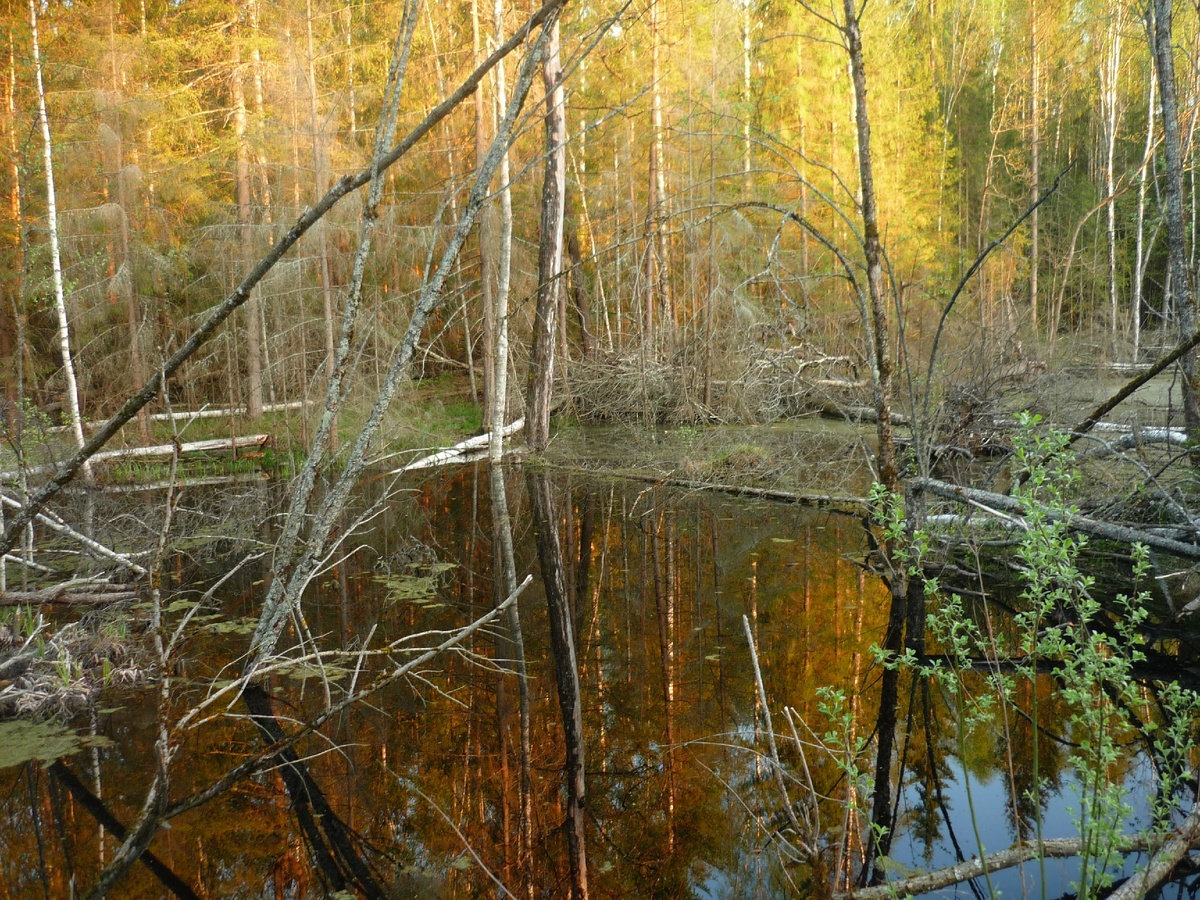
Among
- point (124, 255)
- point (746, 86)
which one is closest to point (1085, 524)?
point (124, 255)

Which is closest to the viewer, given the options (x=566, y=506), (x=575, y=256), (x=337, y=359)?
(x=337, y=359)

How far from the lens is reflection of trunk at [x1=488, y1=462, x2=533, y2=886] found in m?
3.20

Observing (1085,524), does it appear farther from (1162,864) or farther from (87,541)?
(87,541)

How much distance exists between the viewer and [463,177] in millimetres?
9047

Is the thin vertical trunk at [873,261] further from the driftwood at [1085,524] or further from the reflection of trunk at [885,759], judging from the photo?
the reflection of trunk at [885,759]

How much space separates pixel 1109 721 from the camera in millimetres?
3570

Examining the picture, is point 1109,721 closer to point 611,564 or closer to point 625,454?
point 611,564

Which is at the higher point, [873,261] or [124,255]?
[124,255]

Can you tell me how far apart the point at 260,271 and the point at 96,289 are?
1289 centimetres

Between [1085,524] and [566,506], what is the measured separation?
16.7 feet

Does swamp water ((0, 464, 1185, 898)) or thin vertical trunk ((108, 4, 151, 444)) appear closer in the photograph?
A: swamp water ((0, 464, 1185, 898))

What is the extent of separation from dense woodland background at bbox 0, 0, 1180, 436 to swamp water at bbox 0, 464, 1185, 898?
4.26 metres

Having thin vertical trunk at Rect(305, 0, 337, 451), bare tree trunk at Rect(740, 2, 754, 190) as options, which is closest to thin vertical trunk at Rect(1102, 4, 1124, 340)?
bare tree trunk at Rect(740, 2, 754, 190)

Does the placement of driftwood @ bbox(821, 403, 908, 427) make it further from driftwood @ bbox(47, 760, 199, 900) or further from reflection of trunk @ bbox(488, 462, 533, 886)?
driftwood @ bbox(47, 760, 199, 900)
